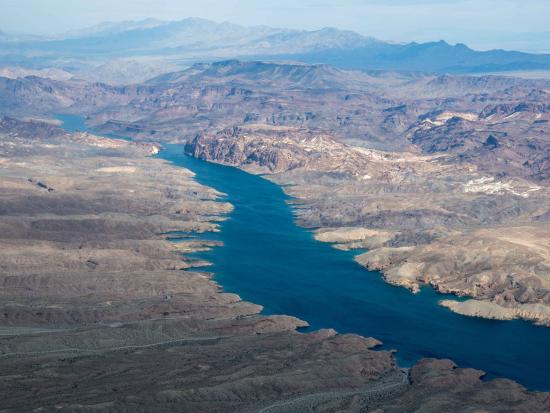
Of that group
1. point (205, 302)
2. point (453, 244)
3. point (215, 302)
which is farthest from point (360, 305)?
point (453, 244)

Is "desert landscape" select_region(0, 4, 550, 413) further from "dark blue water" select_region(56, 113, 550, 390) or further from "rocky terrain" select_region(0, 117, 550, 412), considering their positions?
"dark blue water" select_region(56, 113, 550, 390)

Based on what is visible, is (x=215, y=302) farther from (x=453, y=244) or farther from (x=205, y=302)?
(x=453, y=244)

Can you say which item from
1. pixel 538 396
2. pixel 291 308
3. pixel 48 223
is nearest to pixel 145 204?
pixel 48 223

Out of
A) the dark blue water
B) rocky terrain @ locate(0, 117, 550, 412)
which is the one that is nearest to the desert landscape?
rocky terrain @ locate(0, 117, 550, 412)

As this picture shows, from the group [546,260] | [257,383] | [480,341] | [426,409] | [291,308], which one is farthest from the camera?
[546,260]

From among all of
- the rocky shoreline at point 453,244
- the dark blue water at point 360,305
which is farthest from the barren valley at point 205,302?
the dark blue water at point 360,305

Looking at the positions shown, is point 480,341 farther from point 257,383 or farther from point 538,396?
point 257,383
